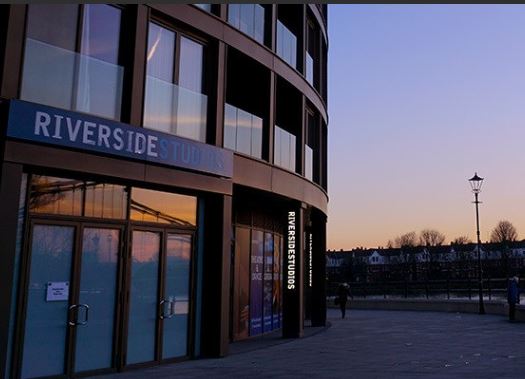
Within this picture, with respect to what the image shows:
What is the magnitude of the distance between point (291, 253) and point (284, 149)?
304cm

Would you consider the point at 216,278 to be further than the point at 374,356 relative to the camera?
No

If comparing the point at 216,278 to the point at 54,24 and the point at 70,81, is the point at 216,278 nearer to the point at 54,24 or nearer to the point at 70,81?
the point at 70,81

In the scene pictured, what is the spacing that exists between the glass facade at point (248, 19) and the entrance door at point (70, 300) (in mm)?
6734

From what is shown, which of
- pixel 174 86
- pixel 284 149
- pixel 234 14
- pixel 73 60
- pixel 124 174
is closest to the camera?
pixel 73 60

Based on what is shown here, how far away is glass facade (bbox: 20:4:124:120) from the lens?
32.6 feet

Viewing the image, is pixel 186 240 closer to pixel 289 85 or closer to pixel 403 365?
pixel 403 365

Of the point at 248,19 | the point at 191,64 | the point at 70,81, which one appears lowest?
the point at 70,81

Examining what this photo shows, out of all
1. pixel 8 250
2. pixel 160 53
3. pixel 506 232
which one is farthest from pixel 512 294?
pixel 506 232

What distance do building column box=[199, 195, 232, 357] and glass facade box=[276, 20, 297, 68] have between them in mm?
5944

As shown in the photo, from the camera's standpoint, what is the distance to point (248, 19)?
15.5 metres

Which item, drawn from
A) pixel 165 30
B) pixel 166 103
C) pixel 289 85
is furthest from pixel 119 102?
pixel 289 85

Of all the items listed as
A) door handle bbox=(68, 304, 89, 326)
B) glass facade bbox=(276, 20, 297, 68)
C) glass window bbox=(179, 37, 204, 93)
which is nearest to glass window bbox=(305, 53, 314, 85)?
glass facade bbox=(276, 20, 297, 68)

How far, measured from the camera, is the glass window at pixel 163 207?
11.6 meters

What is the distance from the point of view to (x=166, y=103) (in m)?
12.4
